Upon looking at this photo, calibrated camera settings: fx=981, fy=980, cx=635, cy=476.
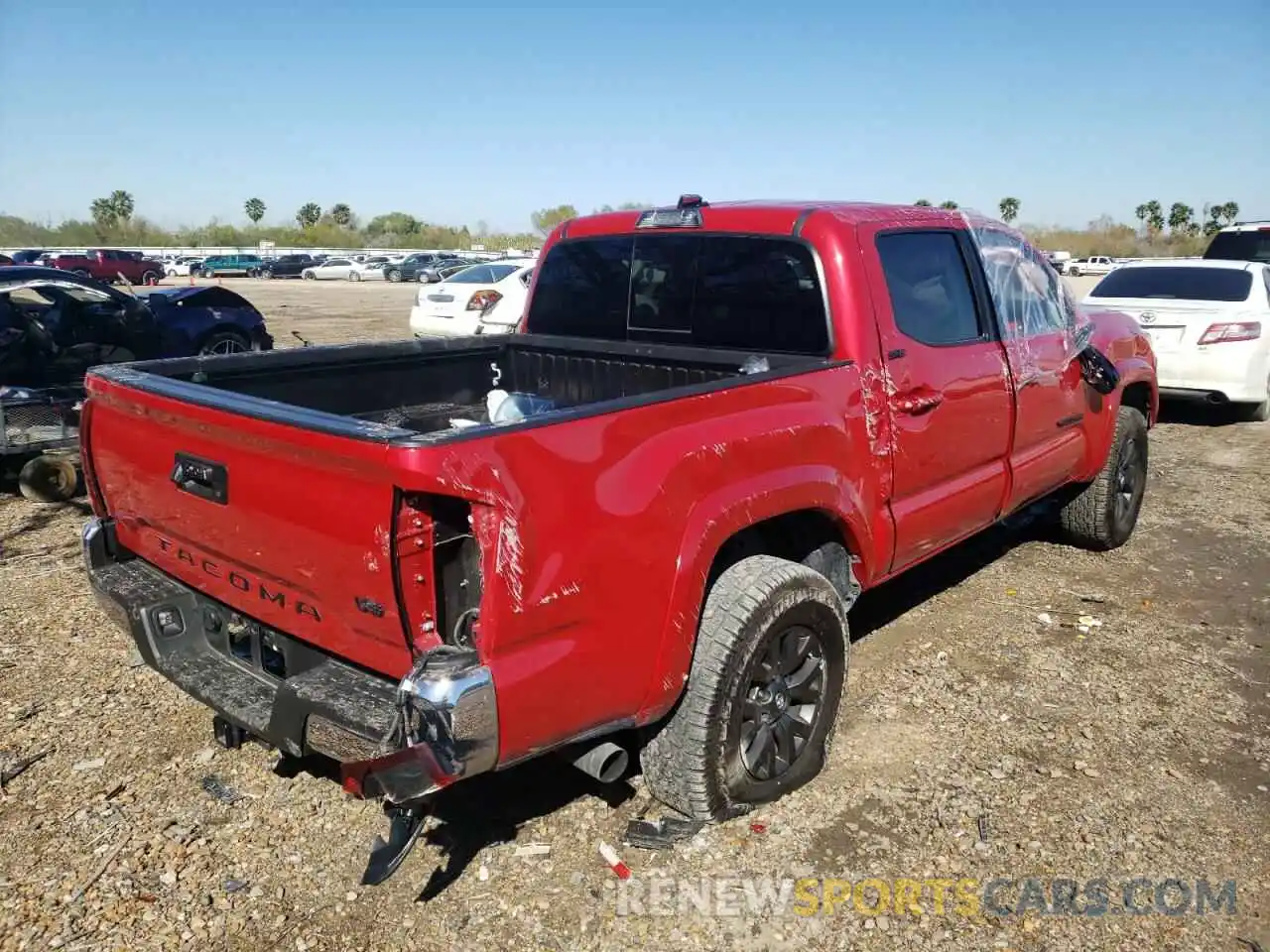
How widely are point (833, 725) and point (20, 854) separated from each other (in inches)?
104

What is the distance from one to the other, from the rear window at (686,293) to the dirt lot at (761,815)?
62.3 inches

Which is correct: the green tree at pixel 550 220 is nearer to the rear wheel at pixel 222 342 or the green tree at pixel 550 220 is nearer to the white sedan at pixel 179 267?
the rear wheel at pixel 222 342

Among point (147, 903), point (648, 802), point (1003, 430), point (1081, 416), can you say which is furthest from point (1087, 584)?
point (147, 903)

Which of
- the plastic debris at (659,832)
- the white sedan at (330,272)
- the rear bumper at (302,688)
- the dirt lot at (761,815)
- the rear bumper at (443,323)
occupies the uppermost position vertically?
the rear bumper at (302,688)

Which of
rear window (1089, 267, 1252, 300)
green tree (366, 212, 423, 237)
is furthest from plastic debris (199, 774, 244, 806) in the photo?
green tree (366, 212, 423, 237)

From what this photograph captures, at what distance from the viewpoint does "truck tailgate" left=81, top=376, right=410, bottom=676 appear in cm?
239

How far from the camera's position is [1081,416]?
505cm

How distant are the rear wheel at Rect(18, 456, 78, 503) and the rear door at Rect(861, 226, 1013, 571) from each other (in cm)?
587

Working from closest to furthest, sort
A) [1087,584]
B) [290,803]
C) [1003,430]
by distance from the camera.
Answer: [290,803] → [1003,430] → [1087,584]

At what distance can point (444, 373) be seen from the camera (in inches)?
177

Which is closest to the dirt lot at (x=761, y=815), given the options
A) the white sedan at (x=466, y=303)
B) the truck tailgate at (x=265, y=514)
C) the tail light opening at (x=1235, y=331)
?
the truck tailgate at (x=265, y=514)

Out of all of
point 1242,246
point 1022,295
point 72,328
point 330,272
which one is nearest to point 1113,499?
point 1022,295

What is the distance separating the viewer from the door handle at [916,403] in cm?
360

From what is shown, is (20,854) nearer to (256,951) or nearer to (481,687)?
(256,951)
